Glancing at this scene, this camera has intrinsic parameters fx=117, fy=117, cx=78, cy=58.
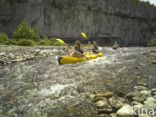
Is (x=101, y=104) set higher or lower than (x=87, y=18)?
lower

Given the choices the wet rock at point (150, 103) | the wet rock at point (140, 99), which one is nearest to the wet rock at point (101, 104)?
the wet rock at point (140, 99)

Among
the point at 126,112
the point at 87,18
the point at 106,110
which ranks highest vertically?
the point at 87,18

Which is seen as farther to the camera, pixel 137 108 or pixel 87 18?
pixel 87 18

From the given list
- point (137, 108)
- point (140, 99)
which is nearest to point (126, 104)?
point (137, 108)

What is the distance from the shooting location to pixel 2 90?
3947 millimetres

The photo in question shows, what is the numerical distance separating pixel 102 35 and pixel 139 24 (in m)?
19.6

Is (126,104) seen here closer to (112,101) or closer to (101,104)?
(112,101)

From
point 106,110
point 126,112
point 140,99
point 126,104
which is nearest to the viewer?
point 126,112

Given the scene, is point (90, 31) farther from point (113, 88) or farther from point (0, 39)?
point (113, 88)

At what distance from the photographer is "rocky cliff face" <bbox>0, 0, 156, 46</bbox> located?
23278 millimetres

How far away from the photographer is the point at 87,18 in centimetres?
3278

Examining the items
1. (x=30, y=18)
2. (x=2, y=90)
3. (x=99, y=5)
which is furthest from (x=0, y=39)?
(x=99, y=5)

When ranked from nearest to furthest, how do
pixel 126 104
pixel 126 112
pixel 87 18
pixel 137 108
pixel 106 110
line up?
pixel 126 112, pixel 137 108, pixel 106 110, pixel 126 104, pixel 87 18

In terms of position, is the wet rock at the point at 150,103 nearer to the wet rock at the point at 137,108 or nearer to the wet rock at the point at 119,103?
the wet rock at the point at 137,108
